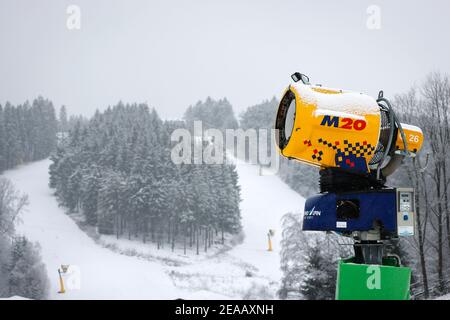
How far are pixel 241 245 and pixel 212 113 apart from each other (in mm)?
73096

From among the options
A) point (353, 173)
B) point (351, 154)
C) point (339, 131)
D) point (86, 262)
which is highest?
point (339, 131)

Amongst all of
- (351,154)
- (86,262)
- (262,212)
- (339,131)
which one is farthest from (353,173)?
(262,212)

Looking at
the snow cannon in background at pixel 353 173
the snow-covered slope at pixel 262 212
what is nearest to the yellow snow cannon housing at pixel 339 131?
the snow cannon in background at pixel 353 173

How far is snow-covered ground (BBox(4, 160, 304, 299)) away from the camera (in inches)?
1780

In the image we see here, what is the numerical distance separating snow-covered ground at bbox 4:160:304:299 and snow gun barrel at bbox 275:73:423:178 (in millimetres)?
31019

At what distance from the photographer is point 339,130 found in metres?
2.89

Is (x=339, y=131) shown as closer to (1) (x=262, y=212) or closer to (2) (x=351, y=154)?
(2) (x=351, y=154)

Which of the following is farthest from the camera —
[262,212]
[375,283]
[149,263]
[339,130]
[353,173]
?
[262,212]

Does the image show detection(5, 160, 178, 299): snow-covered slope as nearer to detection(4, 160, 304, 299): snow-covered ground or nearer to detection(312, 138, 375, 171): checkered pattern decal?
detection(4, 160, 304, 299): snow-covered ground

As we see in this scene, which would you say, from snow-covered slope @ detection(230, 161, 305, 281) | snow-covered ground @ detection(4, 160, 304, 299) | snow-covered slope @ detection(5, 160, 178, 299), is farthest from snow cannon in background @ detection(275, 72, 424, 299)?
snow-covered slope @ detection(230, 161, 305, 281)

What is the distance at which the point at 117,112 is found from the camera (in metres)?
102

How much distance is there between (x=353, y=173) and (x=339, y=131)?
366 mm
